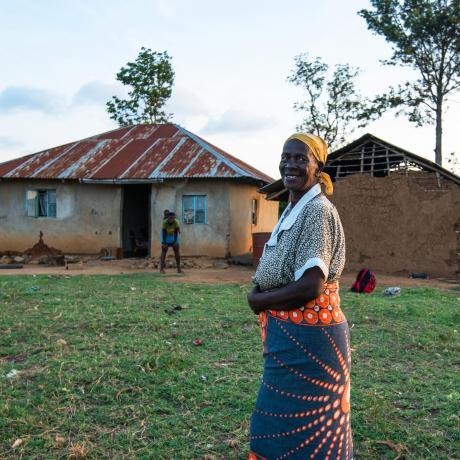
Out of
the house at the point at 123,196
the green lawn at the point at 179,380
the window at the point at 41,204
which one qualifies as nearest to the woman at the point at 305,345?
the green lawn at the point at 179,380

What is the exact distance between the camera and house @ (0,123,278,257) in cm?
1606

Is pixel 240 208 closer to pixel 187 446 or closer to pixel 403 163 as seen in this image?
pixel 403 163

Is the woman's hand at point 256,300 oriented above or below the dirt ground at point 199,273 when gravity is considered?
above

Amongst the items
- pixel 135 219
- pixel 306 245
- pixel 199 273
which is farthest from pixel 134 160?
pixel 306 245

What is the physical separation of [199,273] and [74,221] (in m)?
6.08

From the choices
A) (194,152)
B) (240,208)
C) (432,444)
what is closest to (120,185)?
→ (194,152)

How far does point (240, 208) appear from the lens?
17094 mm

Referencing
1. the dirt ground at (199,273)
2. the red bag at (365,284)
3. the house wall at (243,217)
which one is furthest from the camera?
the house wall at (243,217)

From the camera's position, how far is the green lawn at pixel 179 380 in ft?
10.6

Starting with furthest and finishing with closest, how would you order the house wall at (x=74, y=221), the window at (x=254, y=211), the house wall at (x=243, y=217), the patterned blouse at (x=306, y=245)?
the window at (x=254, y=211)
the house wall at (x=74, y=221)
the house wall at (x=243, y=217)
the patterned blouse at (x=306, y=245)

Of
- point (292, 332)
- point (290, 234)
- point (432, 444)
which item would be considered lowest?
point (432, 444)

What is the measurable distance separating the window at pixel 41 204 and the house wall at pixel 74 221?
166 mm

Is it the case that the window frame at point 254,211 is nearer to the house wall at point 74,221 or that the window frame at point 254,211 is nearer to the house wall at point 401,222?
the house wall at point 74,221

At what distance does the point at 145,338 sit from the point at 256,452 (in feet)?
12.0
